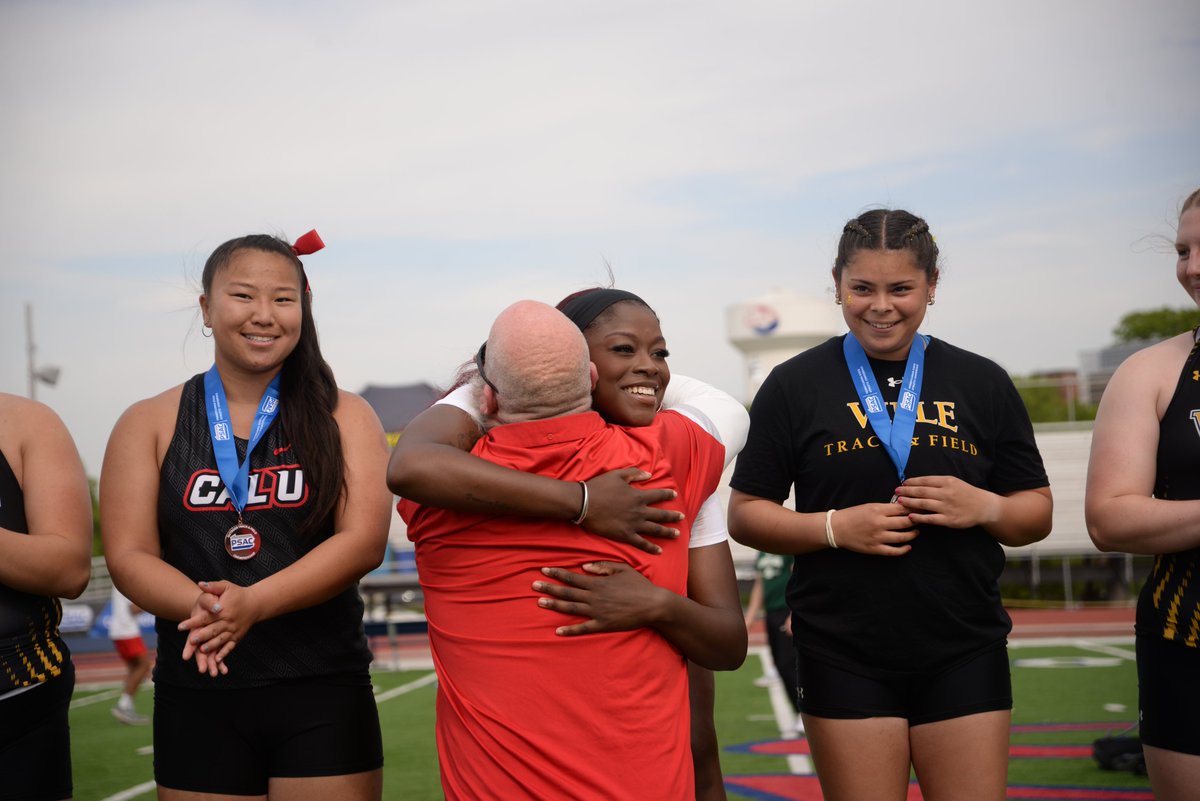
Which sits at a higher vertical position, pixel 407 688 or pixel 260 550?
pixel 260 550

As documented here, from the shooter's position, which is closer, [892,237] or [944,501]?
[944,501]

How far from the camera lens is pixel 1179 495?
118 inches

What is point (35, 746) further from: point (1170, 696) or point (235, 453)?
point (1170, 696)

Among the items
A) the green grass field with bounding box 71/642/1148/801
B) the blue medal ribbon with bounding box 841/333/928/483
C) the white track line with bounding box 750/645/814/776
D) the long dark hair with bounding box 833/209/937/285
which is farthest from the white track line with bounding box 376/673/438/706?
the long dark hair with bounding box 833/209/937/285

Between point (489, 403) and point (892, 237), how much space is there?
54.5 inches

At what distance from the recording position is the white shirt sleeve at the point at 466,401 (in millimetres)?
2604

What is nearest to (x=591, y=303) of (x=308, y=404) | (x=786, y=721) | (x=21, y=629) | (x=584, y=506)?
(x=584, y=506)

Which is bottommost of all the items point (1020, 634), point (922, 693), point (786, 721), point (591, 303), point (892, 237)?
point (1020, 634)

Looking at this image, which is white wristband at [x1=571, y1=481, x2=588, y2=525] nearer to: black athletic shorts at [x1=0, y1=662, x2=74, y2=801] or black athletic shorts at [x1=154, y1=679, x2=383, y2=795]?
black athletic shorts at [x1=154, y1=679, x2=383, y2=795]


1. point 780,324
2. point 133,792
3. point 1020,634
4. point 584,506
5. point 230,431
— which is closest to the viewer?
point 584,506

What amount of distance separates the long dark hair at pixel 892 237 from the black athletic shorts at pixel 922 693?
1.09 meters

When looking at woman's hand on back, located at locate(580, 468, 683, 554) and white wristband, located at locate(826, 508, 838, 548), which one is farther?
white wristband, located at locate(826, 508, 838, 548)

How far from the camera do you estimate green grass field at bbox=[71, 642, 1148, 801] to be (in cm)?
806

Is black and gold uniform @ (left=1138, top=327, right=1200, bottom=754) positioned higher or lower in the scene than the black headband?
lower
